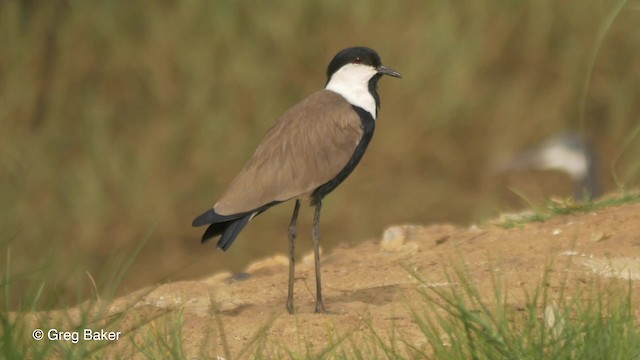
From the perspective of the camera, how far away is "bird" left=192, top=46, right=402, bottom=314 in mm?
5160

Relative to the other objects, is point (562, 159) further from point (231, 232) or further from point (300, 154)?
point (231, 232)

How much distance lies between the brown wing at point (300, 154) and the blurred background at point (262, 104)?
363 centimetres

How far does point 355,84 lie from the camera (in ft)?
18.4

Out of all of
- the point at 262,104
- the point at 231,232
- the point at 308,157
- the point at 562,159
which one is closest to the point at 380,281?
the point at 308,157

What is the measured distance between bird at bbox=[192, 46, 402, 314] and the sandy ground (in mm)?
326

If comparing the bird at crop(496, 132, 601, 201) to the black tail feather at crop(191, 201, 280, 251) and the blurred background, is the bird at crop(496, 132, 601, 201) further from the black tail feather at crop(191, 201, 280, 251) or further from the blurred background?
the black tail feather at crop(191, 201, 280, 251)

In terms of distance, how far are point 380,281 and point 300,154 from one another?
0.75 metres

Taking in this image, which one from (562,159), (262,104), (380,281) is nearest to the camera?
(380,281)

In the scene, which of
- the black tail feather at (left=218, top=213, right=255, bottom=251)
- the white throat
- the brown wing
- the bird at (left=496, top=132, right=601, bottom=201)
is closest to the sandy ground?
the black tail feather at (left=218, top=213, right=255, bottom=251)

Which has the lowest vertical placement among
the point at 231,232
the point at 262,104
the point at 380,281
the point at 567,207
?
the point at 380,281

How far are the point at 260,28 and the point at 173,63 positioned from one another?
79 cm

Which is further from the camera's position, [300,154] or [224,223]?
[300,154]

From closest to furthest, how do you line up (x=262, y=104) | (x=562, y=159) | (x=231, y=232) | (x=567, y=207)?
1. (x=231, y=232)
2. (x=567, y=207)
3. (x=562, y=159)
4. (x=262, y=104)

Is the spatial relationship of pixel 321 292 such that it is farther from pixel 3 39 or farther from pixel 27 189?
pixel 3 39
